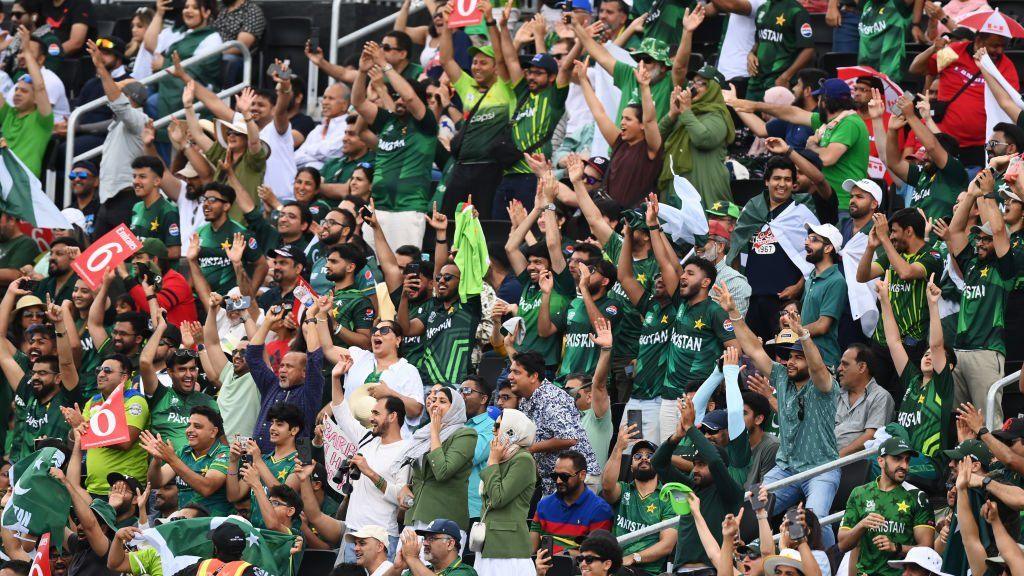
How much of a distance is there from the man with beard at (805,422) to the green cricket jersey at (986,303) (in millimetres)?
1019

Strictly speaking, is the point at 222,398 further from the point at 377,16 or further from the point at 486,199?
the point at 377,16

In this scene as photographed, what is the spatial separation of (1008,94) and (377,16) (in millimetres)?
7539

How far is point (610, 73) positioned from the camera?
1655 centimetres

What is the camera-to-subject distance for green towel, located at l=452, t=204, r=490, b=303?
15102mm

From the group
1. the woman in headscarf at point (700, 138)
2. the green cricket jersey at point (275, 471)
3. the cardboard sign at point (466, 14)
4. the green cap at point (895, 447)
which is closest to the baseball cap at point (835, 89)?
the woman in headscarf at point (700, 138)

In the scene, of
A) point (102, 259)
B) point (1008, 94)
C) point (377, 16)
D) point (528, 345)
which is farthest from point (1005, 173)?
point (377, 16)

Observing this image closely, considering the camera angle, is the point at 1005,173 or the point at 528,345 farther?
the point at 528,345

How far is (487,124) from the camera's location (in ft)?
54.5

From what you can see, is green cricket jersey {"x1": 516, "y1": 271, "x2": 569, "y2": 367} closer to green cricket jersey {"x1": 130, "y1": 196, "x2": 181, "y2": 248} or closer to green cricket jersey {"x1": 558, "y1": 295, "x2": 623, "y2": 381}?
green cricket jersey {"x1": 558, "y1": 295, "x2": 623, "y2": 381}

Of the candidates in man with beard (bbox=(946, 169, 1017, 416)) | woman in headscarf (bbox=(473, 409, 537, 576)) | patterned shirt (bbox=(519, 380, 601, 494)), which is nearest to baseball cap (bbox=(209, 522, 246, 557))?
woman in headscarf (bbox=(473, 409, 537, 576))

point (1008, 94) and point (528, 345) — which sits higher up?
point (1008, 94)

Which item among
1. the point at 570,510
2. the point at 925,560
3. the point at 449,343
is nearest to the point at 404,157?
the point at 449,343

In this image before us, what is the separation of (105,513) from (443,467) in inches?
96.9

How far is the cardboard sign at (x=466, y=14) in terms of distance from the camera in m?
17.2
